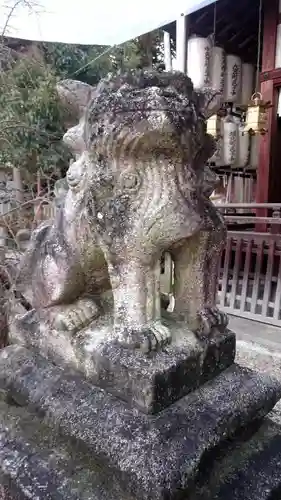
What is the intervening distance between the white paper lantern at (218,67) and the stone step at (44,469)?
364cm

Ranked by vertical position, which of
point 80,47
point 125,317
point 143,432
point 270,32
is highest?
point 80,47

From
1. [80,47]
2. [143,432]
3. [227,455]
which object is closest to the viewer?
[143,432]

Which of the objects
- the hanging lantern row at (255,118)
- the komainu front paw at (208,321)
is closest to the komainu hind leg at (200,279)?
the komainu front paw at (208,321)

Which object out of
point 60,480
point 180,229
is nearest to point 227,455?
point 60,480

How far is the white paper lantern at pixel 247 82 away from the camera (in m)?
4.34

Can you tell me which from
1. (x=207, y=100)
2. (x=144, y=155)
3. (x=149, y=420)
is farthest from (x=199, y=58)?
(x=149, y=420)

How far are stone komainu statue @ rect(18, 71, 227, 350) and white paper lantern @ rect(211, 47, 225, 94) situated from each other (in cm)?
322

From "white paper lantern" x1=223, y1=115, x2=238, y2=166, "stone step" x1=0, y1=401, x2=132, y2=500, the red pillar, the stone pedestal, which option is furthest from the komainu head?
"white paper lantern" x1=223, y1=115, x2=238, y2=166

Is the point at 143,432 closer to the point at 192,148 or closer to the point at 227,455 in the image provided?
the point at 227,455

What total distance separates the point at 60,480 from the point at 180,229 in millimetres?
674

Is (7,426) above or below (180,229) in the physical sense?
below

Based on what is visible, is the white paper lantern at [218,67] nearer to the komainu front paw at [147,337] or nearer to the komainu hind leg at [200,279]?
the komainu hind leg at [200,279]

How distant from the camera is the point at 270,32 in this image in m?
3.79

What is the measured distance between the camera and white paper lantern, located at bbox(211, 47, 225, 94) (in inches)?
154
